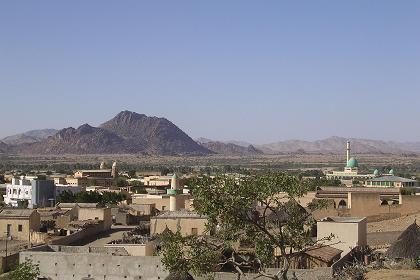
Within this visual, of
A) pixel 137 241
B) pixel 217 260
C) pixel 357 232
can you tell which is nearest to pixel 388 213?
pixel 357 232

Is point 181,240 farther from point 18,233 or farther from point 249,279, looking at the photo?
point 18,233

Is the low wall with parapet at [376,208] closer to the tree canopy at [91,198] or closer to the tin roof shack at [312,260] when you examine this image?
the tin roof shack at [312,260]

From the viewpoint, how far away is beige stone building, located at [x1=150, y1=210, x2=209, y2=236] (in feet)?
109

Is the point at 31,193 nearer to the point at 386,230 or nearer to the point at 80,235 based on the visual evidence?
the point at 80,235

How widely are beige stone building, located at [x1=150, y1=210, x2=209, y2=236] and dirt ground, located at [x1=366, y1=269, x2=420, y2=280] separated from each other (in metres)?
10.0

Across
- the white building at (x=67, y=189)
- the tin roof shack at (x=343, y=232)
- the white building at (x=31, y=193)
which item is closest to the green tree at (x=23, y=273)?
the tin roof shack at (x=343, y=232)

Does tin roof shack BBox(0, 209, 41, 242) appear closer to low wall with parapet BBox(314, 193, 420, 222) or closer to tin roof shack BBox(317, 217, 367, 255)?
tin roof shack BBox(317, 217, 367, 255)

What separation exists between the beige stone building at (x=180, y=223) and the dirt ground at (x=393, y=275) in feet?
32.9

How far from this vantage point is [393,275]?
2406 centimetres

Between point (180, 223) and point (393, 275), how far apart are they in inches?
470

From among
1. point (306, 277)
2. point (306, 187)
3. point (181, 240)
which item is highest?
point (306, 187)

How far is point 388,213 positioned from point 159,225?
16367 millimetres

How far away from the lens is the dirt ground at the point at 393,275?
23531mm

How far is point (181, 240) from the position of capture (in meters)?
17.7
